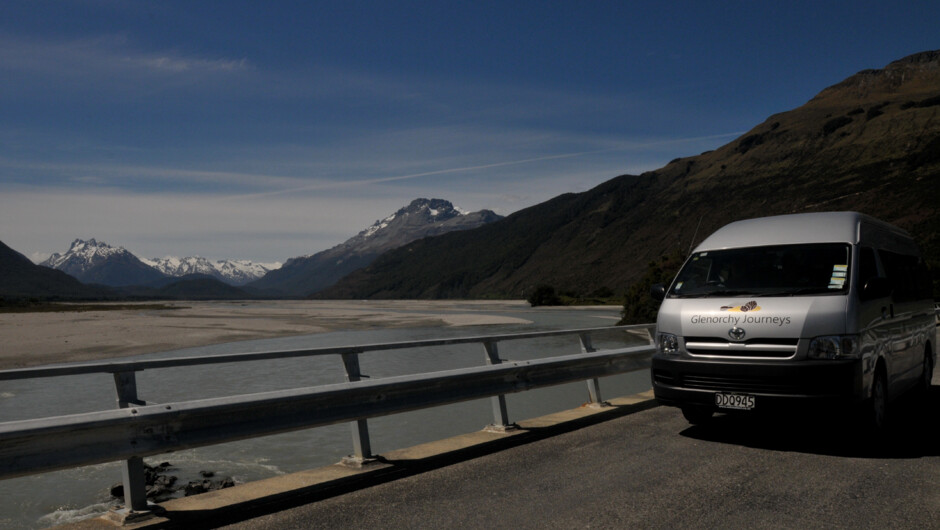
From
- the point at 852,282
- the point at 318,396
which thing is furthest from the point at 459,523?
the point at 852,282

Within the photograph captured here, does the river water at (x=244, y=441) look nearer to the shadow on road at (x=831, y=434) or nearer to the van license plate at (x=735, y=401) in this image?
the shadow on road at (x=831, y=434)

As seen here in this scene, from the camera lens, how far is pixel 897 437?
7426 millimetres

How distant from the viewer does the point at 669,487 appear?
5566 mm

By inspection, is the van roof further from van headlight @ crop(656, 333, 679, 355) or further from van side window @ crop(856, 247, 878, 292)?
van headlight @ crop(656, 333, 679, 355)

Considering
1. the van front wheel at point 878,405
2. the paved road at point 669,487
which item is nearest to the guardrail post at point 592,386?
the paved road at point 669,487

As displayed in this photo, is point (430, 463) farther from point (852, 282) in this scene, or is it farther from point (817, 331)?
point (852, 282)

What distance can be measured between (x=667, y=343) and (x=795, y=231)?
2.09 meters

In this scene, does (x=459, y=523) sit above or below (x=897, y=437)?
above

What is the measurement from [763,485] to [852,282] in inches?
100

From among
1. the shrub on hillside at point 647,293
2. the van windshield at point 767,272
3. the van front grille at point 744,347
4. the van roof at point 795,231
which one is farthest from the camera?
the shrub on hillside at point 647,293

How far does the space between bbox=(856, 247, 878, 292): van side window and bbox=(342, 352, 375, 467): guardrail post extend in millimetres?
5032

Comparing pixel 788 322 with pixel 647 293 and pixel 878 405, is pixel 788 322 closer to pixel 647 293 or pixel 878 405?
pixel 878 405

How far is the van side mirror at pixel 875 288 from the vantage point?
22.7 ft

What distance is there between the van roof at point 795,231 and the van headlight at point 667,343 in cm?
141
